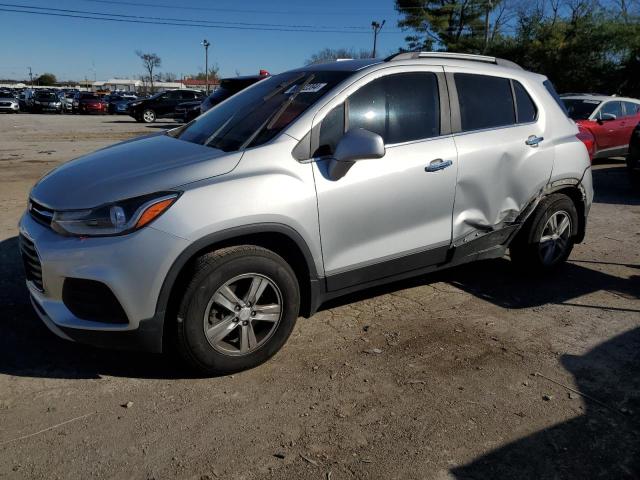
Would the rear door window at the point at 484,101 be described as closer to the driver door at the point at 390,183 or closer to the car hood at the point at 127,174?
→ the driver door at the point at 390,183

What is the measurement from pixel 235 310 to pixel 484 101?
2.55 m

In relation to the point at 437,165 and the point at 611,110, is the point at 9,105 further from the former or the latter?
the point at 437,165

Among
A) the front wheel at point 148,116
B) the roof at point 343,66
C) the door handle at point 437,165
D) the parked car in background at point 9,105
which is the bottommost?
the door handle at point 437,165

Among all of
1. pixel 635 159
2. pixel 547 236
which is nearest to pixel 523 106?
pixel 547 236

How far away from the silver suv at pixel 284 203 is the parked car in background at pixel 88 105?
35217mm

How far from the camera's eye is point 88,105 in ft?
116

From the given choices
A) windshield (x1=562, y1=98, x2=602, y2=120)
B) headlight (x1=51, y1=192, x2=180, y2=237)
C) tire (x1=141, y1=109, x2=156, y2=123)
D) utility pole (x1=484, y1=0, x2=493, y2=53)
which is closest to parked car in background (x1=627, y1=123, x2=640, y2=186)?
windshield (x1=562, y1=98, x2=602, y2=120)

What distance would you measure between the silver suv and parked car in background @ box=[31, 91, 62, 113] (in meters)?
36.6

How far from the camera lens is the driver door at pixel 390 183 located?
10.8 ft

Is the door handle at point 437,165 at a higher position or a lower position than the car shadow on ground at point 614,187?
higher

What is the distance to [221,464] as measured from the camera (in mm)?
2455

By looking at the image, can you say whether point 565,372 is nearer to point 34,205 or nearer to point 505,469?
point 505,469

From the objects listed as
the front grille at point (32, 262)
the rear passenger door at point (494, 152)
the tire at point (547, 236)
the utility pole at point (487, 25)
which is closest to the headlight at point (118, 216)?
the front grille at point (32, 262)

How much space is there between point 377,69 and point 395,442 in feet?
7.78
